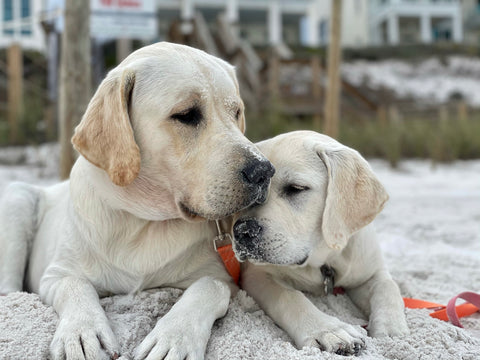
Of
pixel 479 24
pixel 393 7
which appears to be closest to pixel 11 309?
pixel 393 7

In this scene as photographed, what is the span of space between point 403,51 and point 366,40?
874 centimetres

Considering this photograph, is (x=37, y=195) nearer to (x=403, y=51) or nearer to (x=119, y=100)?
(x=119, y=100)

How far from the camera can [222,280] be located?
2.61m

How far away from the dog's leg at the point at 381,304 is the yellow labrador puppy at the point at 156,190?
72cm

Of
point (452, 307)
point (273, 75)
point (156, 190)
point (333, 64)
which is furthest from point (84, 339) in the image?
point (273, 75)

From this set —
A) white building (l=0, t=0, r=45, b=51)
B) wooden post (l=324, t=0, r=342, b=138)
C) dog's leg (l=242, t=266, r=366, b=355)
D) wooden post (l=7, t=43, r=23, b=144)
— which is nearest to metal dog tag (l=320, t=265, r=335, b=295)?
dog's leg (l=242, t=266, r=366, b=355)

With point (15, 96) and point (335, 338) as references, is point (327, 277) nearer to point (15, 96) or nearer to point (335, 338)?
point (335, 338)

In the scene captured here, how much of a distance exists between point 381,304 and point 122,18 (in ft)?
26.5

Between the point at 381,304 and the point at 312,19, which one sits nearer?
the point at 381,304

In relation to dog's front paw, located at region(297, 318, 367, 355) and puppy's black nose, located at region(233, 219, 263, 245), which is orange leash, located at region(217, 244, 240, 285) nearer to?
puppy's black nose, located at region(233, 219, 263, 245)

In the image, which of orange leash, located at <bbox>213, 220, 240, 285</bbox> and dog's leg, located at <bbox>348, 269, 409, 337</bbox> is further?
orange leash, located at <bbox>213, 220, 240, 285</bbox>

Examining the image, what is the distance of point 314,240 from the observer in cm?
260

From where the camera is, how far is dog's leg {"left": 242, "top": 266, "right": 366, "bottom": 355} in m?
2.10

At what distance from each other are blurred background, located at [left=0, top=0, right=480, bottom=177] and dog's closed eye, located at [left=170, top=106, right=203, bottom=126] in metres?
3.23
